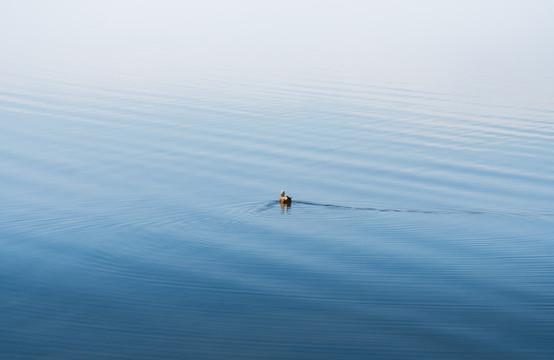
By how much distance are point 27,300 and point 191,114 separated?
31.3m

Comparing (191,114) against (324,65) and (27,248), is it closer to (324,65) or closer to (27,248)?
(27,248)

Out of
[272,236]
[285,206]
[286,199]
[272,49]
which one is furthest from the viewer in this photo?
[272,49]

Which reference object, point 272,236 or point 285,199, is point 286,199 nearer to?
point 285,199

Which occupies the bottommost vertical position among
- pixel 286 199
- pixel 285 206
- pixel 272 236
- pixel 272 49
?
pixel 272 236

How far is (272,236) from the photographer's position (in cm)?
2542

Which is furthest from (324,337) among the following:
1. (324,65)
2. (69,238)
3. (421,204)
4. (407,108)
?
(324,65)

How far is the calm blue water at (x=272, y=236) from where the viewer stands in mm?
18344

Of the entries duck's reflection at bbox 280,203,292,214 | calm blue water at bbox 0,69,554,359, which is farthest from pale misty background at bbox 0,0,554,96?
duck's reflection at bbox 280,203,292,214

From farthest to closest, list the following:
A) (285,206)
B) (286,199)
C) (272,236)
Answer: (285,206) → (286,199) → (272,236)

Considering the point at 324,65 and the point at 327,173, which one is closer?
the point at 327,173

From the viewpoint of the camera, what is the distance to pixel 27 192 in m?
30.3

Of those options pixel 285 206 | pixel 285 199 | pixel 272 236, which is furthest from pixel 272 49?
pixel 272 236

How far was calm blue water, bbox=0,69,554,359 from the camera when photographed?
18344 mm

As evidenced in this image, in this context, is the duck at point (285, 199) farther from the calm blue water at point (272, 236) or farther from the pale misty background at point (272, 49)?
the pale misty background at point (272, 49)
